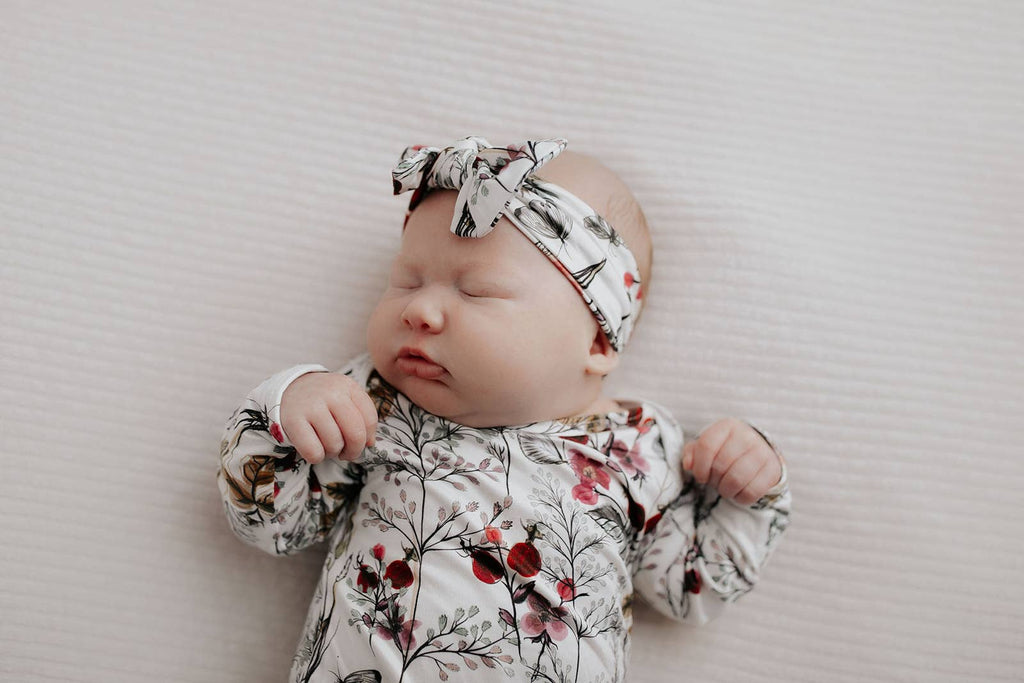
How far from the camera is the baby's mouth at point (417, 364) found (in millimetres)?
1039

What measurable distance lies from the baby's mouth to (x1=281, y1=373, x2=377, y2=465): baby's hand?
73mm

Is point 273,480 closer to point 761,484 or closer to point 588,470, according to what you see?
point 588,470

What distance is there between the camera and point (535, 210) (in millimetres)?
1074

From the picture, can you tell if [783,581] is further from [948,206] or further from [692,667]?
[948,206]

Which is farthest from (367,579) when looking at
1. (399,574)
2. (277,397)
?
(277,397)

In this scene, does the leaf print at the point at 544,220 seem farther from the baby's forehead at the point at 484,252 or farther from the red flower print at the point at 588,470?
the red flower print at the point at 588,470

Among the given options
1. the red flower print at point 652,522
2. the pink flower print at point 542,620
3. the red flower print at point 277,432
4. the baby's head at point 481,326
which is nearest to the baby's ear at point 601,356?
the baby's head at point 481,326

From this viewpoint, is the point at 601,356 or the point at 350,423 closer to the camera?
the point at 350,423

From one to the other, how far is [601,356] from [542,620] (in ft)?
1.23

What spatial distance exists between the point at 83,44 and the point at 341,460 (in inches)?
33.2

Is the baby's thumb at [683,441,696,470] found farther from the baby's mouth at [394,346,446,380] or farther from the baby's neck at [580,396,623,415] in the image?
the baby's mouth at [394,346,446,380]

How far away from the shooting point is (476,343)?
101 cm

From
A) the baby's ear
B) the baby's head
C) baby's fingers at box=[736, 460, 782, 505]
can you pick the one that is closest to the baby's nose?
the baby's head

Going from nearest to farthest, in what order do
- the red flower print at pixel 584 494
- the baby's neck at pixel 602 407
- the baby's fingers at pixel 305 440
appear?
the baby's fingers at pixel 305 440
the red flower print at pixel 584 494
the baby's neck at pixel 602 407
